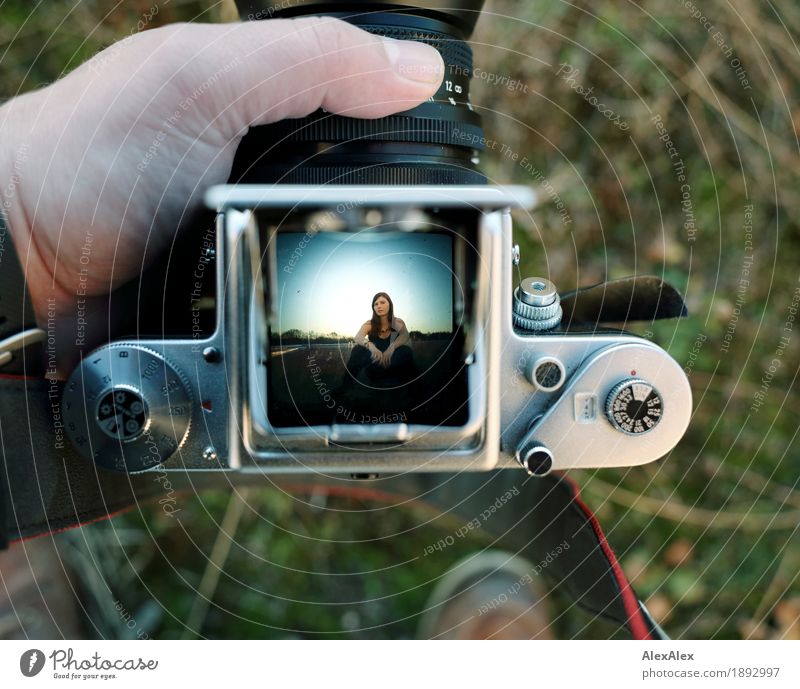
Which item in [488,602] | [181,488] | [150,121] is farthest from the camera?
[488,602]

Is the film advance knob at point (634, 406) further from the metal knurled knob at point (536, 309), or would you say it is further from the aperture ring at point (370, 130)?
the aperture ring at point (370, 130)

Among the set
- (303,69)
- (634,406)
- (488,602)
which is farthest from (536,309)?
(488,602)

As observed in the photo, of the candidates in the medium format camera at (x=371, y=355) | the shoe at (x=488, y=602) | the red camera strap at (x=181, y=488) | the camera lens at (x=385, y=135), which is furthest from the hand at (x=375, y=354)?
the shoe at (x=488, y=602)

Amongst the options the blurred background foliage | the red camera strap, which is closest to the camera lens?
the red camera strap

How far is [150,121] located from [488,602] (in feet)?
2.38

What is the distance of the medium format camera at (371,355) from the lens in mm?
439

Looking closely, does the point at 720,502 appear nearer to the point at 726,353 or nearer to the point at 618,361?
the point at 726,353

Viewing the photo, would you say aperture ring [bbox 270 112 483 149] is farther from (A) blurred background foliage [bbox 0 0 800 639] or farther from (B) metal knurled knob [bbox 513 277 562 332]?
(A) blurred background foliage [bbox 0 0 800 639]

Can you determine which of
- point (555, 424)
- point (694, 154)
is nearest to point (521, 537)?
point (555, 424)

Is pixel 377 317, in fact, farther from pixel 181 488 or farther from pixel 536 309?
pixel 181 488

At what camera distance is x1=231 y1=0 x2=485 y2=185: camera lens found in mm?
478

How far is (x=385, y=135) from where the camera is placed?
485 millimetres

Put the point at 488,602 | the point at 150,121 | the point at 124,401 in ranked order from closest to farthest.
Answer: the point at 124,401
the point at 150,121
the point at 488,602
